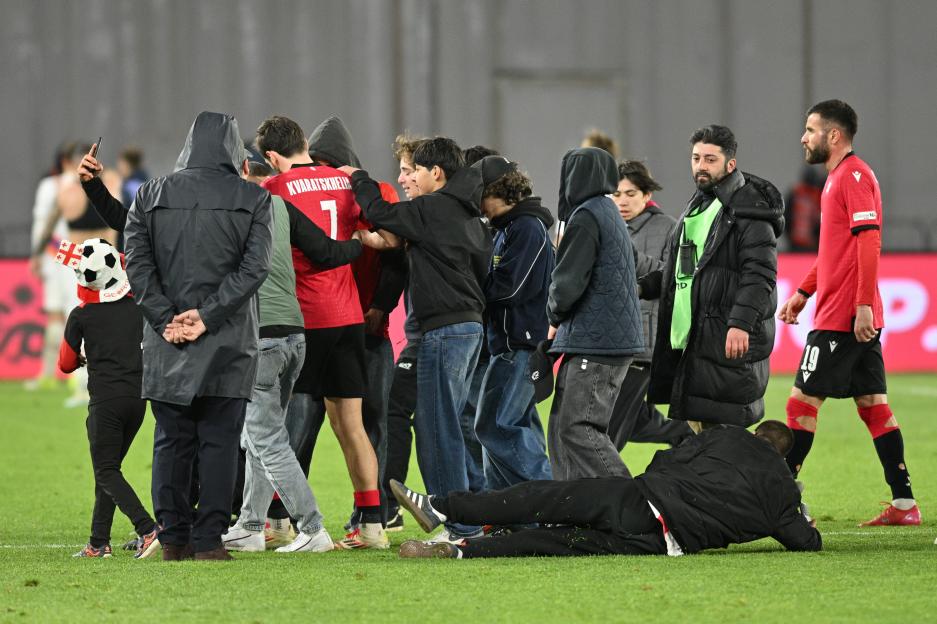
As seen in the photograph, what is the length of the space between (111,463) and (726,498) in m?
2.68

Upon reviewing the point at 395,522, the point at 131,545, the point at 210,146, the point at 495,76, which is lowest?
the point at 395,522

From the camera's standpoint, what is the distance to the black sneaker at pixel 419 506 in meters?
6.13

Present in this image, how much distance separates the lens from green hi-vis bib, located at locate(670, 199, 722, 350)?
7.05 metres

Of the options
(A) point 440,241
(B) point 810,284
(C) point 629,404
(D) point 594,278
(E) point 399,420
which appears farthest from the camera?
(C) point 629,404

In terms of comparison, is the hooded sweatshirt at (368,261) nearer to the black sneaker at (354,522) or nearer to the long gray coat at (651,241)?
the black sneaker at (354,522)

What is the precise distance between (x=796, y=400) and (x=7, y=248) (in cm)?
1530

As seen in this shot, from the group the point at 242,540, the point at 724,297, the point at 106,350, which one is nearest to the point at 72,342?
the point at 106,350

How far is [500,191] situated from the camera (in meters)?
7.09

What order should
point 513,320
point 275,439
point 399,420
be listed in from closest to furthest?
point 275,439, point 513,320, point 399,420

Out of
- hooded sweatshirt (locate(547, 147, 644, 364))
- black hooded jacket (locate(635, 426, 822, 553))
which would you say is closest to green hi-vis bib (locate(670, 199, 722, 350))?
hooded sweatshirt (locate(547, 147, 644, 364))

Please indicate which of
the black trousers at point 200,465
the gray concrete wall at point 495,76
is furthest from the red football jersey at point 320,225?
the gray concrete wall at point 495,76

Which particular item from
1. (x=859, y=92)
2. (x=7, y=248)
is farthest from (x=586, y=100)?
(x=7, y=248)

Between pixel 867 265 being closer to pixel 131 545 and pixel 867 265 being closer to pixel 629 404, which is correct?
pixel 629 404

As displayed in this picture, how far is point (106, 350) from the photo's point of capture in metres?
6.76
